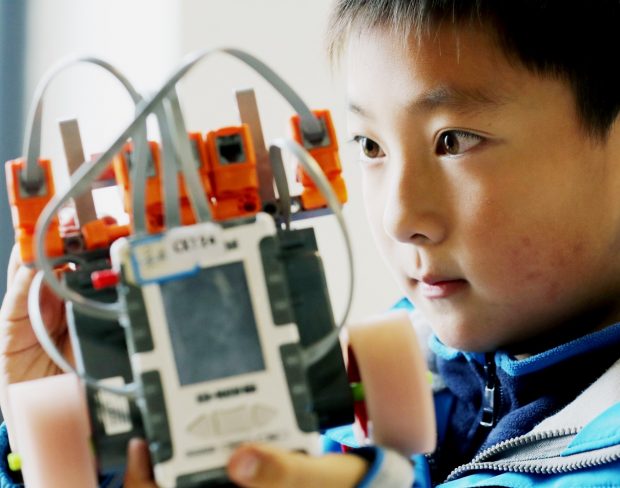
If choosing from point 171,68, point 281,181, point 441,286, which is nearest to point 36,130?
point 281,181

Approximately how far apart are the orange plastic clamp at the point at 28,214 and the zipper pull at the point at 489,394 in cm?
45

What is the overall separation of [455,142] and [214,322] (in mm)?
321

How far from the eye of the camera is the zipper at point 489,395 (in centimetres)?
82

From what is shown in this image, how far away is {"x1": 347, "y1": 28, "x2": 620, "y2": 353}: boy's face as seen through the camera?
2.28 ft

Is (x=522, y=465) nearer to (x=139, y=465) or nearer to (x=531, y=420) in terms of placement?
(x=531, y=420)

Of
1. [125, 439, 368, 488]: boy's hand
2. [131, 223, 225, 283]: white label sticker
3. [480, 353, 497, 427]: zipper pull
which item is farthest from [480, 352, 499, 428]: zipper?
[131, 223, 225, 283]: white label sticker

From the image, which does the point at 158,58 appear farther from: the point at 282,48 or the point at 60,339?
the point at 60,339

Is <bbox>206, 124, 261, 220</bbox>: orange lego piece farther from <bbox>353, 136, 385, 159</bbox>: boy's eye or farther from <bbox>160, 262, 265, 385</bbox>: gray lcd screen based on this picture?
<bbox>353, 136, 385, 159</bbox>: boy's eye

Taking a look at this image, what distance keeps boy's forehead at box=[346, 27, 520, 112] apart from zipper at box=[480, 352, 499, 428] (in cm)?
27

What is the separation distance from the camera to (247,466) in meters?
0.46

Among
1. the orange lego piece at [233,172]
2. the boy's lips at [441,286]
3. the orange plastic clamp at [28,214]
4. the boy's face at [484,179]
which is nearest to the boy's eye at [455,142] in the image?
the boy's face at [484,179]

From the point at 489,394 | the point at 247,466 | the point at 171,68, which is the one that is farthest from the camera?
the point at 171,68

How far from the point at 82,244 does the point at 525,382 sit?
44cm

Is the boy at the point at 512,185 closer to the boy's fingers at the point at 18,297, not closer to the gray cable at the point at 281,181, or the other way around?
the gray cable at the point at 281,181
